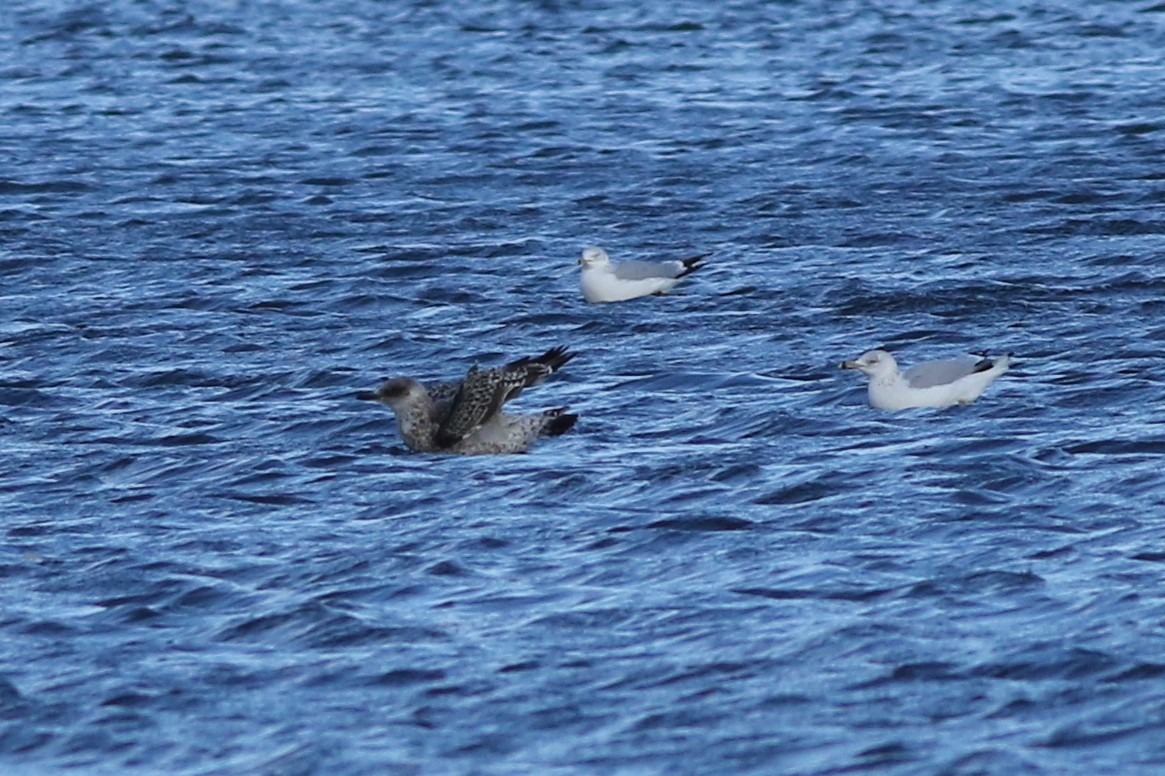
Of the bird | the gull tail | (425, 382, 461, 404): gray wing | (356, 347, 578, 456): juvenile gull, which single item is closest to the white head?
the bird

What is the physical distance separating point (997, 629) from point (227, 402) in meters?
6.03

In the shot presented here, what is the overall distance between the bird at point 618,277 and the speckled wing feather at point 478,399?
3218mm

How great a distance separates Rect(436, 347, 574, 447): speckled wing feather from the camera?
12273mm

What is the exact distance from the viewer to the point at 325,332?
51.0ft

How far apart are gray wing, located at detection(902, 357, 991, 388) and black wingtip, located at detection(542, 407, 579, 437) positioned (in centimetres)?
186

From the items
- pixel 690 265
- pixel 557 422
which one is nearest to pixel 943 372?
pixel 557 422

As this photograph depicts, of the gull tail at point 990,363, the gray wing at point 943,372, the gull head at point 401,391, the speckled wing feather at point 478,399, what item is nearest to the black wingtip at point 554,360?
the speckled wing feather at point 478,399

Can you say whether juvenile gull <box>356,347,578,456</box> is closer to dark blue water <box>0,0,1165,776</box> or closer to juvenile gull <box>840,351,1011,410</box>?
dark blue water <box>0,0,1165,776</box>

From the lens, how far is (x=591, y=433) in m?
12.7

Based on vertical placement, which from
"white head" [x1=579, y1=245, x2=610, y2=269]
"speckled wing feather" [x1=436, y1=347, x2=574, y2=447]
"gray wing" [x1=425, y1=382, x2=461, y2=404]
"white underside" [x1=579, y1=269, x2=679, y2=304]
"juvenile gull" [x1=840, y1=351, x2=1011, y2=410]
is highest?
"speckled wing feather" [x1=436, y1=347, x2=574, y2=447]

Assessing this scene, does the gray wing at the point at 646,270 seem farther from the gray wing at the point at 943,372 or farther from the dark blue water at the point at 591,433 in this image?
the gray wing at the point at 943,372

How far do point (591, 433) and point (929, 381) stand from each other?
6.06ft

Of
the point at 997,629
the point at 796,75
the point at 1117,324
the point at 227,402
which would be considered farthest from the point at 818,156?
the point at 997,629

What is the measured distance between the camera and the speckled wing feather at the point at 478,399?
1227cm
